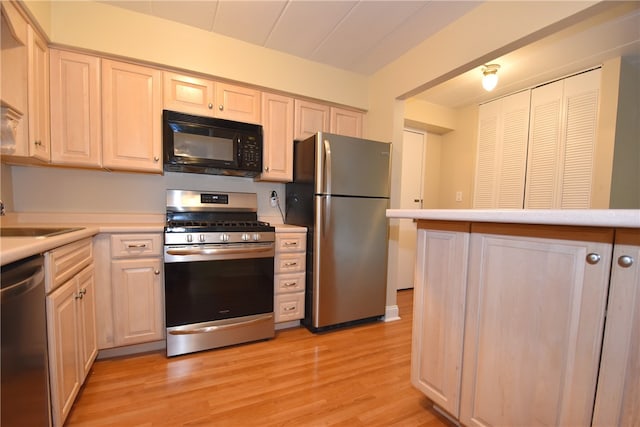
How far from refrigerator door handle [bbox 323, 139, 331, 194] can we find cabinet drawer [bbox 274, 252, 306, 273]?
61cm

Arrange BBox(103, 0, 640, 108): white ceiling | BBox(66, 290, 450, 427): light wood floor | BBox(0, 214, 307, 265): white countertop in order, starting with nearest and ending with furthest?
BBox(0, 214, 307, 265): white countertop → BBox(66, 290, 450, 427): light wood floor → BBox(103, 0, 640, 108): white ceiling

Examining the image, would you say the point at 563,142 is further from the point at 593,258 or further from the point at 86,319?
the point at 86,319

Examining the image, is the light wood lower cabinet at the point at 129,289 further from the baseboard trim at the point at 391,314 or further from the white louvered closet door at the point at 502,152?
the white louvered closet door at the point at 502,152

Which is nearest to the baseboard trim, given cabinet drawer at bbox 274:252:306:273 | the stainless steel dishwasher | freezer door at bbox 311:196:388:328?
freezer door at bbox 311:196:388:328

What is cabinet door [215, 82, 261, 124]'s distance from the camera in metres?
2.19

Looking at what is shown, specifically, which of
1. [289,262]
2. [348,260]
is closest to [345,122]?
[348,260]

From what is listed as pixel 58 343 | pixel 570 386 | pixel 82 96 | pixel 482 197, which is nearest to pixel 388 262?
pixel 482 197

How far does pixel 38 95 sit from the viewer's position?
1611 millimetres

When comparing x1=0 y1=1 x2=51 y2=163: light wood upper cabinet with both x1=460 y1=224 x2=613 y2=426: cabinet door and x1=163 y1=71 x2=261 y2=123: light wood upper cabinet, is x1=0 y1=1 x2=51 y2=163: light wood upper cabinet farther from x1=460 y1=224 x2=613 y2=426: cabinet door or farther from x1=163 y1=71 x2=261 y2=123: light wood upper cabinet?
x1=460 y1=224 x2=613 y2=426: cabinet door

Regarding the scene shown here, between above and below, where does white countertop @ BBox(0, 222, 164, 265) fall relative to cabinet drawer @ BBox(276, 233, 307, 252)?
above

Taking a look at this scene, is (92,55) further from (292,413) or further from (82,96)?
(292,413)

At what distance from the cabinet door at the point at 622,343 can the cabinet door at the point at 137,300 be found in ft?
7.14

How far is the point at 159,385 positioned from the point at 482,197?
3487mm

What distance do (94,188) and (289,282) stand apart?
1699 millimetres
